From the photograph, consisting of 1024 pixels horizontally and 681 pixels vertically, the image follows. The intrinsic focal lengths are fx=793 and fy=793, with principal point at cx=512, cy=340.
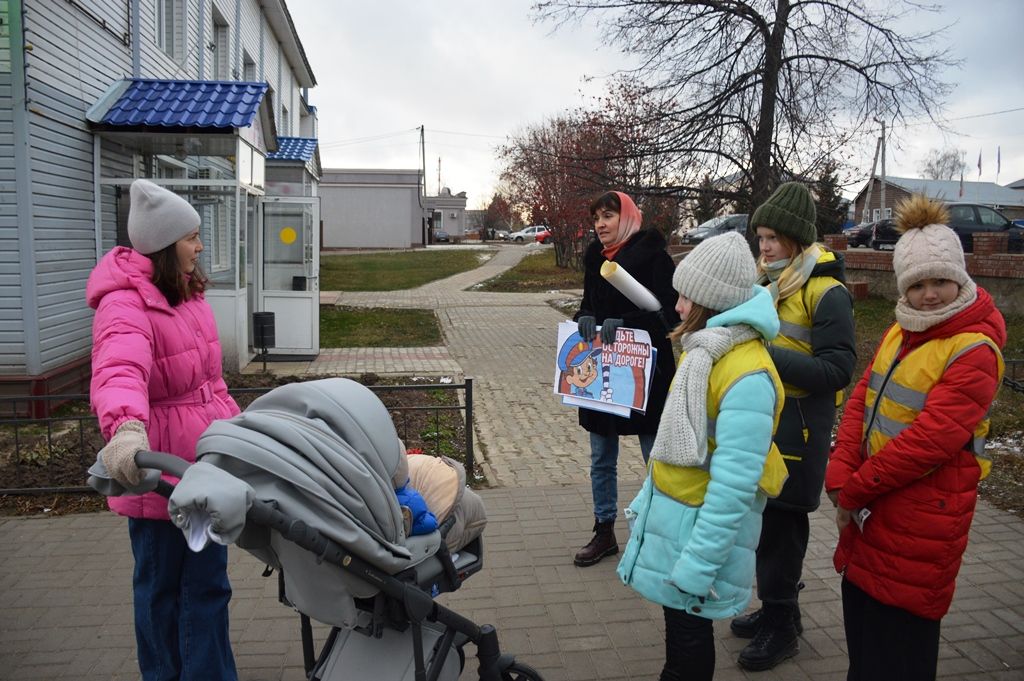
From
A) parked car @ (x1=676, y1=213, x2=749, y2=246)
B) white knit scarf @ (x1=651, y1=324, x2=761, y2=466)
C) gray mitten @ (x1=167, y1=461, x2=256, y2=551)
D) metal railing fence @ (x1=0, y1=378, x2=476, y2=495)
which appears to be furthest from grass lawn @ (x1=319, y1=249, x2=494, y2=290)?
gray mitten @ (x1=167, y1=461, x2=256, y2=551)

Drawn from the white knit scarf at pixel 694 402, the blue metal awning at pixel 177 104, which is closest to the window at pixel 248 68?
the blue metal awning at pixel 177 104

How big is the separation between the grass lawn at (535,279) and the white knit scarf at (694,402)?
72.5ft

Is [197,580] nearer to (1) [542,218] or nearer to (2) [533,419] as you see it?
(2) [533,419]

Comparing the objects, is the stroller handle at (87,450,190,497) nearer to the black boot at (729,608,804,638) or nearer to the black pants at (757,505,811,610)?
the black pants at (757,505,811,610)

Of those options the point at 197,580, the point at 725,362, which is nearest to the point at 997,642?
the point at 725,362

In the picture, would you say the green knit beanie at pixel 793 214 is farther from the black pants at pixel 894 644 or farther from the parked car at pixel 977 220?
the parked car at pixel 977 220

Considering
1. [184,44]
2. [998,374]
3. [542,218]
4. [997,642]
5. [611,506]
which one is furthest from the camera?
[542,218]

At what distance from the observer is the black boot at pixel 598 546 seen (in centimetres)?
453

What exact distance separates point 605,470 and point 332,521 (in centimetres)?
248

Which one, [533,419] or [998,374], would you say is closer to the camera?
[998,374]

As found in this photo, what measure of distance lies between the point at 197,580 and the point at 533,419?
18.6 ft

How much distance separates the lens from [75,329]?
8.85m

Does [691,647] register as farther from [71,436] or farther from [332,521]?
[71,436]

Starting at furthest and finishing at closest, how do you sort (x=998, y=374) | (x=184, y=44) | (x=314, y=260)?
(x=184, y=44), (x=314, y=260), (x=998, y=374)
